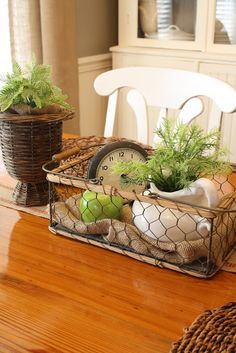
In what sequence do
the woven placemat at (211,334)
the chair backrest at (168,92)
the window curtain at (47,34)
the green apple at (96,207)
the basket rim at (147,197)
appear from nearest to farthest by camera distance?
1. the woven placemat at (211,334)
2. the basket rim at (147,197)
3. the green apple at (96,207)
4. the chair backrest at (168,92)
5. the window curtain at (47,34)

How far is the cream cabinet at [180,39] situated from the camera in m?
2.57

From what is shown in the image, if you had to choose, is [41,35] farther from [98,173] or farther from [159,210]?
[159,210]

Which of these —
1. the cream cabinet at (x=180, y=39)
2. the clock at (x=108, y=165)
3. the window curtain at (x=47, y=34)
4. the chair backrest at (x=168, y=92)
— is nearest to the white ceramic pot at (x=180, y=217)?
the clock at (x=108, y=165)

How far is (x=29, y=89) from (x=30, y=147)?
0.40 ft

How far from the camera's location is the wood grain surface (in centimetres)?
69

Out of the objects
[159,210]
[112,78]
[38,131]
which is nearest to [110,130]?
[112,78]

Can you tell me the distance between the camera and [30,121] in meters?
1.04

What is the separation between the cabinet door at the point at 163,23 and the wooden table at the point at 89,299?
194 centimetres

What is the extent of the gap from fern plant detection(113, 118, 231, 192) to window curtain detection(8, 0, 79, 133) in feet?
5.28

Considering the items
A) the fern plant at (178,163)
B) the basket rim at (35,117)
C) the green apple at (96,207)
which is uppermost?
the basket rim at (35,117)

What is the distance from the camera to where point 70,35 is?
8.05 feet

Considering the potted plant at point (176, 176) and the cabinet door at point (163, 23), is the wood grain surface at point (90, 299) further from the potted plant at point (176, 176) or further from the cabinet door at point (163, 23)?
the cabinet door at point (163, 23)

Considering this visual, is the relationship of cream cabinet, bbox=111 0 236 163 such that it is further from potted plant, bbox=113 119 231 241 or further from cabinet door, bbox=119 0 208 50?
potted plant, bbox=113 119 231 241

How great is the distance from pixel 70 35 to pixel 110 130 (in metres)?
0.88
